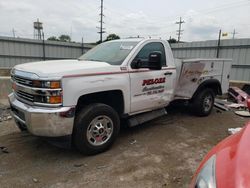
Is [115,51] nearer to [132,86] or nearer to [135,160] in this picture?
[132,86]

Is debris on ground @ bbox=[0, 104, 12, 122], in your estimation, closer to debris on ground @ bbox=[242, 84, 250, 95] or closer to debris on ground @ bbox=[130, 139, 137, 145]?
debris on ground @ bbox=[130, 139, 137, 145]

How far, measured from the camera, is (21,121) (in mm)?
3545

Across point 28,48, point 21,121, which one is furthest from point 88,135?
point 28,48

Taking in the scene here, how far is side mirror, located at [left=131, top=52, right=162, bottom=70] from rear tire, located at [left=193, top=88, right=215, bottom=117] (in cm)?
227

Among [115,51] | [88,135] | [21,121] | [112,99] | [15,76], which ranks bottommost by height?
[88,135]

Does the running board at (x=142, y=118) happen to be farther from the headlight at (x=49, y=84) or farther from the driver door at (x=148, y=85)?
the headlight at (x=49, y=84)

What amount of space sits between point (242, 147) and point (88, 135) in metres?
2.54

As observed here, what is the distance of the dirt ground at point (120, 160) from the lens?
3.14 metres

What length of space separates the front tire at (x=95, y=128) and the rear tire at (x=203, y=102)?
112 inches

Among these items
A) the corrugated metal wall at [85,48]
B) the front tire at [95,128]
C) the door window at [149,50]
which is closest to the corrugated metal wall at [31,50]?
the corrugated metal wall at [85,48]

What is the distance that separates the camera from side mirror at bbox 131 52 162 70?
13.5ft

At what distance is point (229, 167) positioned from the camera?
1450mm

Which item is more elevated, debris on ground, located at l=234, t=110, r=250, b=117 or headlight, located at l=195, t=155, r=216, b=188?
headlight, located at l=195, t=155, r=216, b=188

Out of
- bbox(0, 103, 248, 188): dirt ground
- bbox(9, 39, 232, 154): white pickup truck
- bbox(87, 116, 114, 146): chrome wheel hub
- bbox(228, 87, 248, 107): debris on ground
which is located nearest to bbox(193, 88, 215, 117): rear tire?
bbox(9, 39, 232, 154): white pickup truck
